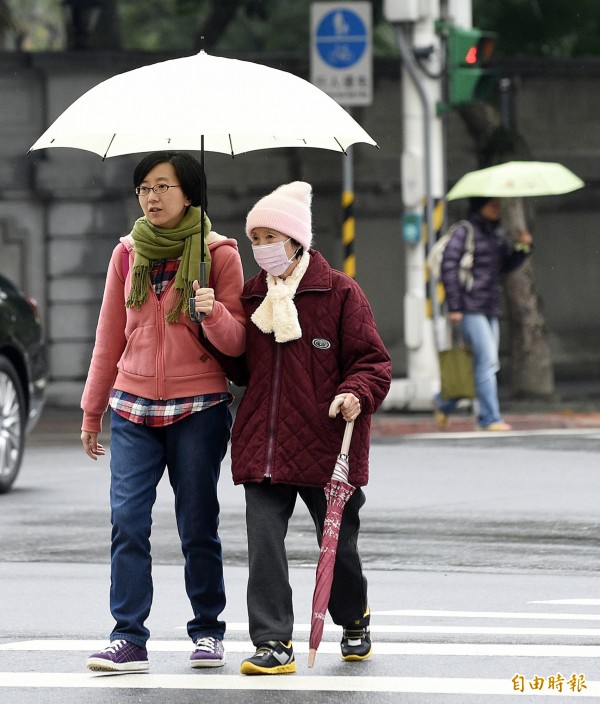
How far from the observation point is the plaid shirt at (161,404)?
688cm

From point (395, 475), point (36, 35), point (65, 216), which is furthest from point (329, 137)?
point (36, 35)

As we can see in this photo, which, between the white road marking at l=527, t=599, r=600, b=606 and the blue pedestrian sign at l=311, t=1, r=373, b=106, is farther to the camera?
the blue pedestrian sign at l=311, t=1, r=373, b=106

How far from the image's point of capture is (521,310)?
20312mm

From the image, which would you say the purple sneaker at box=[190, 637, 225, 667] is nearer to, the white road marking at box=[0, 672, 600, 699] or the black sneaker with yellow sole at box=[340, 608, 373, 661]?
the white road marking at box=[0, 672, 600, 699]

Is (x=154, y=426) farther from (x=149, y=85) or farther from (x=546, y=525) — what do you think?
(x=546, y=525)

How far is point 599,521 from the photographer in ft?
36.4

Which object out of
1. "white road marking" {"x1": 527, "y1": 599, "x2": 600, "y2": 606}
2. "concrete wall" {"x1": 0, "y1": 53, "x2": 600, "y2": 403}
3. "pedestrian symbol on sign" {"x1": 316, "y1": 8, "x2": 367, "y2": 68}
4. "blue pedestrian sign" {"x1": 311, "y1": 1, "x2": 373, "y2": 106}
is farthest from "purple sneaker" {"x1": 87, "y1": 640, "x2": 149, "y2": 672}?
"concrete wall" {"x1": 0, "y1": 53, "x2": 600, "y2": 403}

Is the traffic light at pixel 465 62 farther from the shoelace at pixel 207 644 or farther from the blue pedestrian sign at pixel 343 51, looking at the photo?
A: the shoelace at pixel 207 644

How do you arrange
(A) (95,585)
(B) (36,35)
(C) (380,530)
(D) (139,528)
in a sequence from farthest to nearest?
(B) (36,35), (C) (380,530), (A) (95,585), (D) (139,528)

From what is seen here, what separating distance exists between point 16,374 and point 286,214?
6233 millimetres

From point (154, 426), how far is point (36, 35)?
41.8 meters

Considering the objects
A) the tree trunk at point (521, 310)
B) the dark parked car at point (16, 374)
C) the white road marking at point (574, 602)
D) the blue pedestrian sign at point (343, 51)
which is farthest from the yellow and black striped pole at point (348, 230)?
the white road marking at point (574, 602)

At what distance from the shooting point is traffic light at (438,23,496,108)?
730 inches

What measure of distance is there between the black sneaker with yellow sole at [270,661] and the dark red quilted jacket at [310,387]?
54cm
